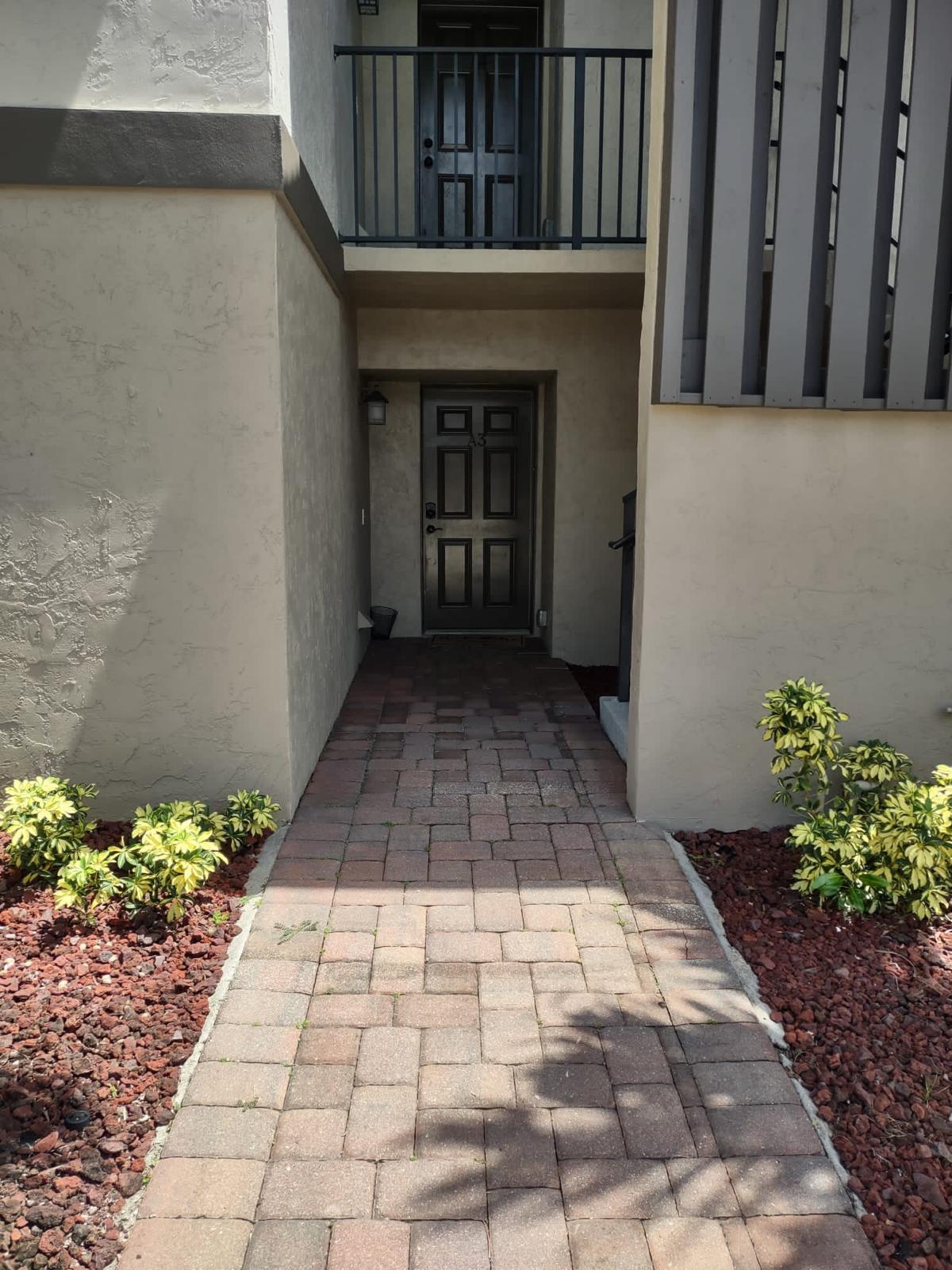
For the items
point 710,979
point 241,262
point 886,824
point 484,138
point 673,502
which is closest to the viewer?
point 710,979

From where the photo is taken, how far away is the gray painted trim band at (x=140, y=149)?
11.6 ft

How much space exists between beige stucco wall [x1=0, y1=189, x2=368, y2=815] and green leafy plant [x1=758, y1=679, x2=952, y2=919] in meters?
2.21

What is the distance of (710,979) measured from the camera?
3084 millimetres

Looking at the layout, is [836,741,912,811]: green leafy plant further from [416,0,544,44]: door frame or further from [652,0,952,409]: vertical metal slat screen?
[416,0,544,44]: door frame

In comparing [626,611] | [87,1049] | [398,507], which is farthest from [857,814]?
[398,507]

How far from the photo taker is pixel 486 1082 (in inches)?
102

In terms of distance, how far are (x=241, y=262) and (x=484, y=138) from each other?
4704 mm

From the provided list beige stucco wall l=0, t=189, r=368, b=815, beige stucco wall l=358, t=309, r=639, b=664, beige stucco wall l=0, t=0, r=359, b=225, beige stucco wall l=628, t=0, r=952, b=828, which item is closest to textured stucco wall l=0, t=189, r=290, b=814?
beige stucco wall l=0, t=189, r=368, b=815

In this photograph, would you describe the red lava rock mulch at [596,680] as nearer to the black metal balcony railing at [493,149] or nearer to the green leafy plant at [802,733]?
the green leafy plant at [802,733]

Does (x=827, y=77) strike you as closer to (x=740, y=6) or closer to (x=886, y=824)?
(x=740, y=6)

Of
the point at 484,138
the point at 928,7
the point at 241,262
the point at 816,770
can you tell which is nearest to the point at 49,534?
the point at 241,262

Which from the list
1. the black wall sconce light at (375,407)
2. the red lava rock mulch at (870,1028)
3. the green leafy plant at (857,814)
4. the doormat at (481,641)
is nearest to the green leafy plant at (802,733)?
the green leafy plant at (857,814)

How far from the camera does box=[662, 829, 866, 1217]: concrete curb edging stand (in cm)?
236

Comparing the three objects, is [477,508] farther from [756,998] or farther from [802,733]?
[756,998]
